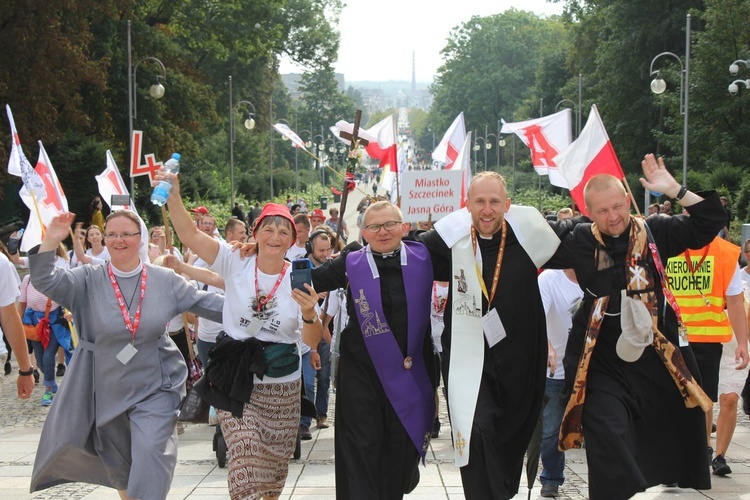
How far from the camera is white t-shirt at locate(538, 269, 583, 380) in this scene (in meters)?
7.64

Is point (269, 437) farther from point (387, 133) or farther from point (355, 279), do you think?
point (387, 133)

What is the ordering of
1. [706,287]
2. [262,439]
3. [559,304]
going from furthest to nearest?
1. [706,287]
2. [559,304]
3. [262,439]

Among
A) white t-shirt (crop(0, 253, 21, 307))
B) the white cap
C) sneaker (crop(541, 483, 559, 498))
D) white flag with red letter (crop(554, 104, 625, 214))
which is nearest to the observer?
the white cap

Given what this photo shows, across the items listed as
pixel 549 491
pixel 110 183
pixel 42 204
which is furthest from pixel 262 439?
pixel 110 183

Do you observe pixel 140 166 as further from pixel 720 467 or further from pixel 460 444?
pixel 460 444

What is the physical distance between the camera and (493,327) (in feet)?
19.3

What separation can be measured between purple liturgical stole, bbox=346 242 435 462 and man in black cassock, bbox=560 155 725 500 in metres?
0.80

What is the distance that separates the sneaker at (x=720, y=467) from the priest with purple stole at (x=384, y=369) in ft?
9.56

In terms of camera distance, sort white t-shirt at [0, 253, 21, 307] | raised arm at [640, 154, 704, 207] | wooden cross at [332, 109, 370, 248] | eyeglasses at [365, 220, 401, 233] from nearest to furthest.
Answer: raised arm at [640, 154, 704, 207] → eyeglasses at [365, 220, 401, 233] → white t-shirt at [0, 253, 21, 307] → wooden cross at [332, 109, 370, 248]

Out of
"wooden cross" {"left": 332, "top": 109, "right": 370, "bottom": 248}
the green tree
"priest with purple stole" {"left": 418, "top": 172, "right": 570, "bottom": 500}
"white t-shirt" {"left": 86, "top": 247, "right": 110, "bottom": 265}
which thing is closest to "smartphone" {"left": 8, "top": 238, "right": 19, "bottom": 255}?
"white t-shirt" {"left": 86, "top": 247, "right": 110, "bottom": 265}

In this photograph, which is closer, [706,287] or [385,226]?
[385,226]

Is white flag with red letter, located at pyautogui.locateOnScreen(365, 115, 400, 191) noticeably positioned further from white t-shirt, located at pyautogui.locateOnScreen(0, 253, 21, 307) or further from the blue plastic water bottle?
white t-shirt, located at pyautogui.locateOnScreen(0, 253, 21, 307)

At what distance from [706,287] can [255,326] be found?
375 cm

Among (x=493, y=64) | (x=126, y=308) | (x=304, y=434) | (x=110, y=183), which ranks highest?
(x=493, y=64)
